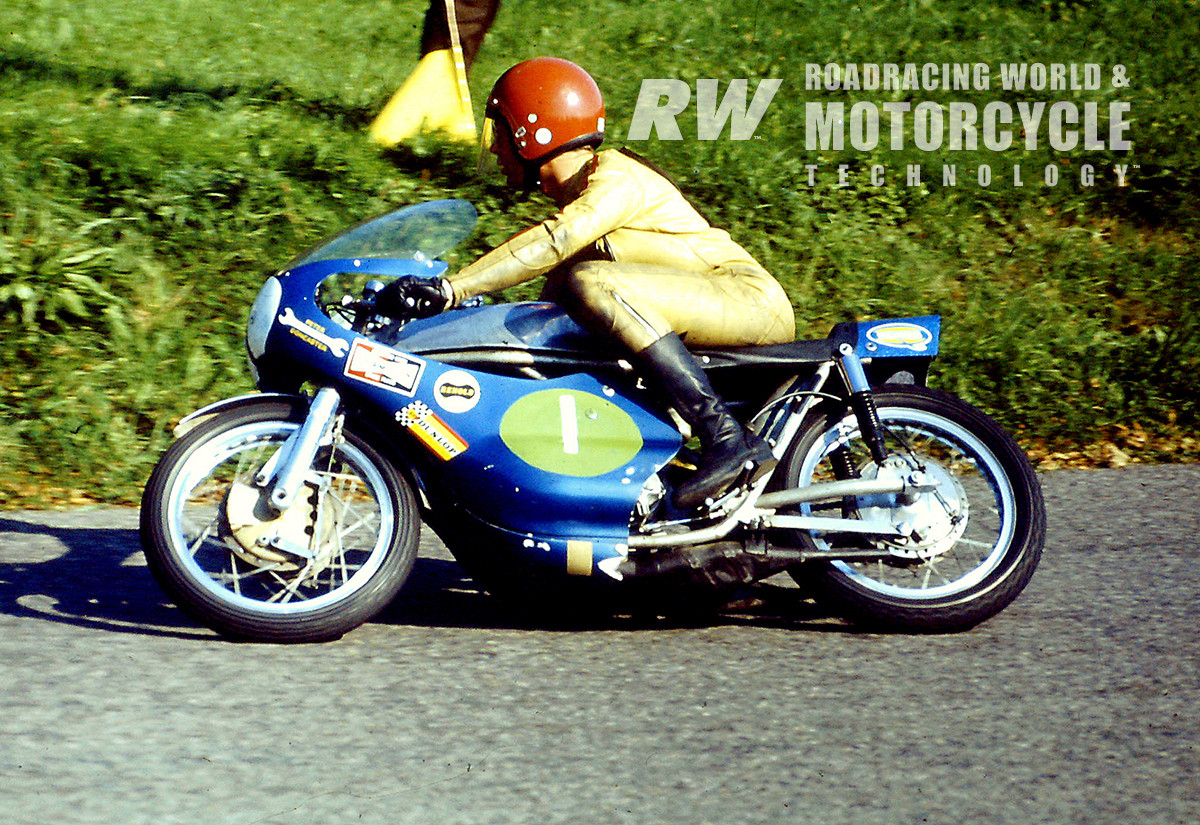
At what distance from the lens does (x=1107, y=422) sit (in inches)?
279

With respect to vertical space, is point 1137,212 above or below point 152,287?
above

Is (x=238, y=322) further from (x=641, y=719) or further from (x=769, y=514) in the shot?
(x=641, y=719)

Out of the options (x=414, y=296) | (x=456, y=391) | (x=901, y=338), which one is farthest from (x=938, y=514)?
(x=414, y=296)

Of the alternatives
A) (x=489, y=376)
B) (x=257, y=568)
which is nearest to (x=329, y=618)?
(x=257, y=568)

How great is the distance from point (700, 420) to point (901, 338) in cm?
72

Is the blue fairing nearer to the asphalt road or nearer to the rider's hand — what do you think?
the rider's hand

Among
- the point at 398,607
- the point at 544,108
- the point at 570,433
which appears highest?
the point at 544,108

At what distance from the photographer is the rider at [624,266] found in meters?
4.05

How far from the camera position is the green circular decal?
4043mm

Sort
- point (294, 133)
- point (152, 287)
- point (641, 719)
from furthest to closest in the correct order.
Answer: point (294, 133) < point (152, 287) < point (641, 719)

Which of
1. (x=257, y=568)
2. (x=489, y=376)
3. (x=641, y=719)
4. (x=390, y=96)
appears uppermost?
(x=390, y=96)

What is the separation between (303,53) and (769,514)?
741cm

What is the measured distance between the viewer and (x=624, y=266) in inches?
164

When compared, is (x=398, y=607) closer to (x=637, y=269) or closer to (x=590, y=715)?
(x=590, y=715)
